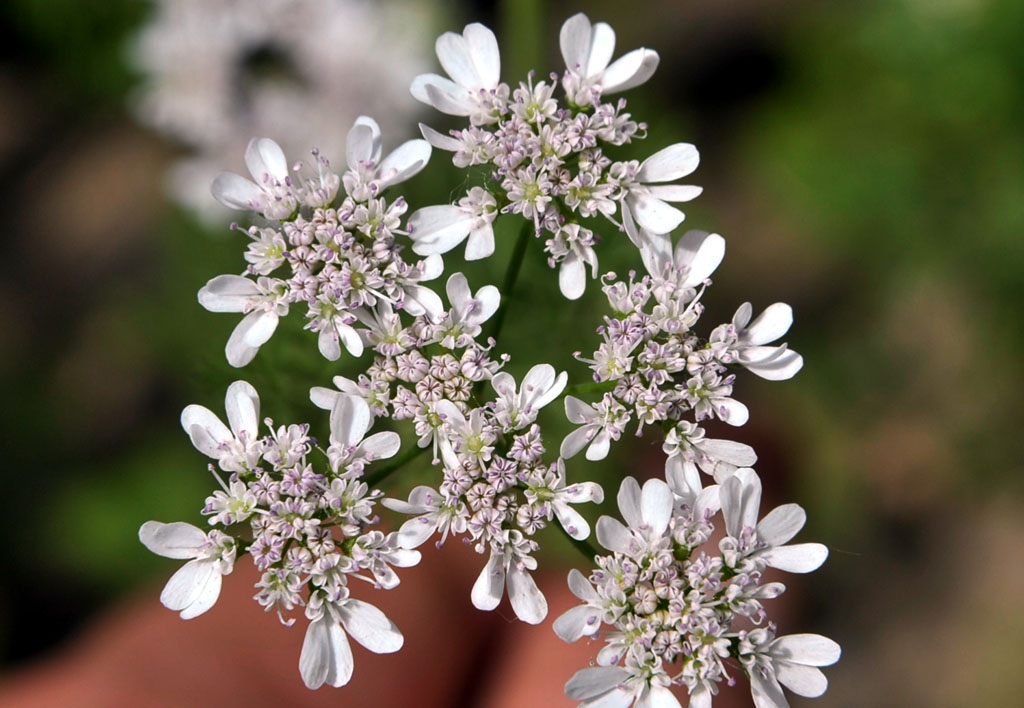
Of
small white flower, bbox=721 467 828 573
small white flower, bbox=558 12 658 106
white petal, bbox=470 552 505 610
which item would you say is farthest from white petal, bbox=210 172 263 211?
small white flower, bbox=721 467 828 573

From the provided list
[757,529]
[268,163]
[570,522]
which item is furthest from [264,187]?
[757,529]

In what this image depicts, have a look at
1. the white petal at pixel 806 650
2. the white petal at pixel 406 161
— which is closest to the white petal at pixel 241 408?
the white petal at pixel 406 161

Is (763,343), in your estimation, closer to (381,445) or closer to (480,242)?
(480,242)

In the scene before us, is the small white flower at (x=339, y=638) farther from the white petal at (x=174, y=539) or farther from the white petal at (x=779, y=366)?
the white petal at (x=779, y=366)

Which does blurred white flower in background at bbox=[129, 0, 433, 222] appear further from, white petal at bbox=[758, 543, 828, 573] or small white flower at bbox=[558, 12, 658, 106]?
white petal at bbox=[758, 543, 828, 573]

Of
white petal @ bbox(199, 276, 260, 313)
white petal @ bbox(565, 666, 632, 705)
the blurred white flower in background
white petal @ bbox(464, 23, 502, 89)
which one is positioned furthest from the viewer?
the blurred white flower in background
